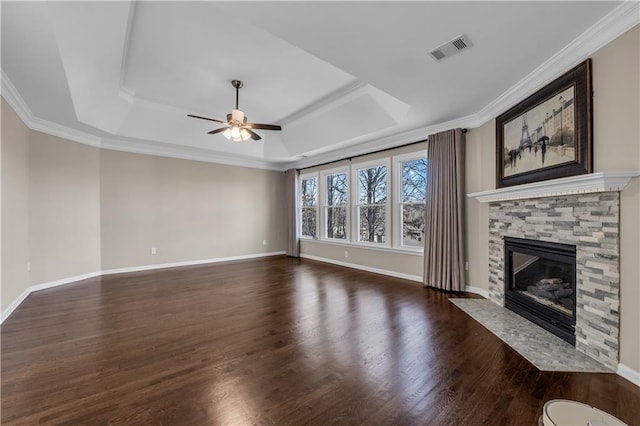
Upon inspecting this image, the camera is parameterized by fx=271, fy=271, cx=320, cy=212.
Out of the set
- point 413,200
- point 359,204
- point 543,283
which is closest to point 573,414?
point 543,283

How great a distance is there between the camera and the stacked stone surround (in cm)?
217

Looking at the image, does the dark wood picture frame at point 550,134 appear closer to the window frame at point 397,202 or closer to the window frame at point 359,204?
A: the window frame at point 397,202

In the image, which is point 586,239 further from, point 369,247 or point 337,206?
point 337,206

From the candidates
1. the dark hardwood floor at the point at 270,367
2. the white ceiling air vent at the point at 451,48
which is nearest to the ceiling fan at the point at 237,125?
the white ceiling air vent at the point at 451,48

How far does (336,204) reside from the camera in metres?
6.88

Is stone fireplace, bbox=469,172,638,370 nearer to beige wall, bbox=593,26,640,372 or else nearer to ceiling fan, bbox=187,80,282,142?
beige wall, bbox=593,26,640,372

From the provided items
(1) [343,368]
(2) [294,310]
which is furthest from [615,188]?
(2) [294,310]

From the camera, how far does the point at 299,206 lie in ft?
25.9

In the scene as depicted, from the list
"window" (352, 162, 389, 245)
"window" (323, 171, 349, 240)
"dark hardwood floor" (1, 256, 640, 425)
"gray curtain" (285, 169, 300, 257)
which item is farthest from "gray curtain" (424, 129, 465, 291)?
"gray curtain" (285, 169, 300, 257)

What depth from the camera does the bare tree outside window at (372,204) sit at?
18.8 feet

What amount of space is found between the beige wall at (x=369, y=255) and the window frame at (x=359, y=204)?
0.09m

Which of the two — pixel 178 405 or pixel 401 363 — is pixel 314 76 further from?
pixel 178 405

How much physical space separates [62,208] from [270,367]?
4.96m

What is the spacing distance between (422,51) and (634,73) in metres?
1.57
